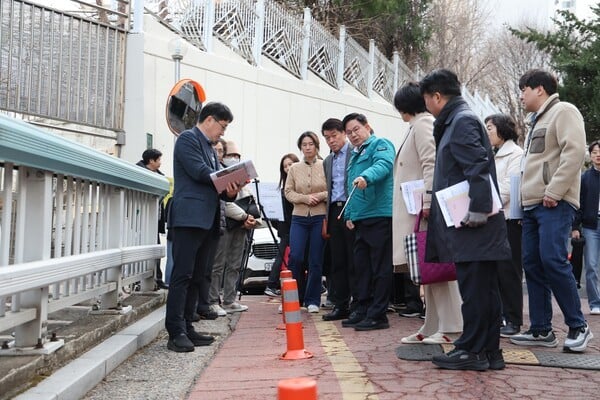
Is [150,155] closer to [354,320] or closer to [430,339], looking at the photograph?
[354,320]

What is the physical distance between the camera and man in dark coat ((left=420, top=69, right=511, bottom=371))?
15.2 ft

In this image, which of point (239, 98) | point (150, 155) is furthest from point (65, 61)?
point (239, 98)

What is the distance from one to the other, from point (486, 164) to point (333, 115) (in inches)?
581

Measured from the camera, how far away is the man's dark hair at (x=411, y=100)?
6105 millimetres

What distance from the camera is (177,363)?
5219 millimetres

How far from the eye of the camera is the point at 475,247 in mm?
4648

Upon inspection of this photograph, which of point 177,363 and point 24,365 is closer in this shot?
point 24,365

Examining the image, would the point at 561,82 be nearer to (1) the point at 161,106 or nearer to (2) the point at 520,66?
(1) the point at 161,106

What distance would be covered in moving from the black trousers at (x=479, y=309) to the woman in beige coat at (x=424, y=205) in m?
0.91

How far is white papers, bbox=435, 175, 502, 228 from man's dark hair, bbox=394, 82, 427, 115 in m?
1.49

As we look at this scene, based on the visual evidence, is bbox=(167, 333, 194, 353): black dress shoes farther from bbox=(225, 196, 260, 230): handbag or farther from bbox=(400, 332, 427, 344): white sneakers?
bbox=(225, 196, 260, 230): handbag

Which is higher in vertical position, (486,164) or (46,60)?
(46,60)

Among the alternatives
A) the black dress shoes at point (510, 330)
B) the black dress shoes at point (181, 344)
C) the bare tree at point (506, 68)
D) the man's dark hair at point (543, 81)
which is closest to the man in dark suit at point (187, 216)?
the black dress shoes at point (181, 344)

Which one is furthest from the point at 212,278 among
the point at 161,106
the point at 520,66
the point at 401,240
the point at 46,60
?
the point at 520,66
